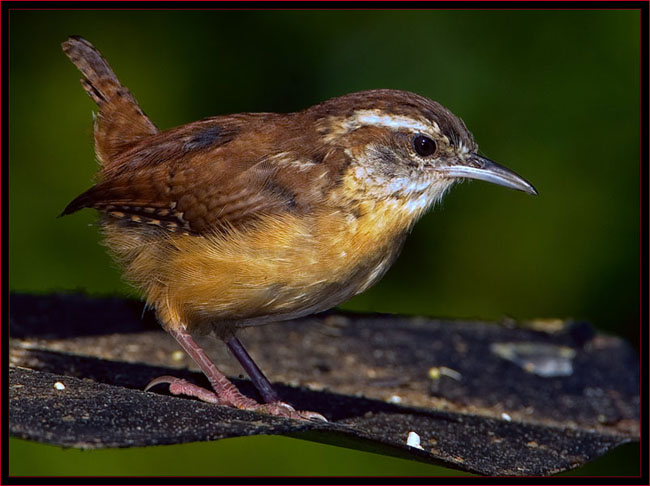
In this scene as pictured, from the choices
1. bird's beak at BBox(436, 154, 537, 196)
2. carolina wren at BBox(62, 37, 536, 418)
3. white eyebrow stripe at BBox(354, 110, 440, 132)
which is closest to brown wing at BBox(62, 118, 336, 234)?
carolina wren at BBox(62, 37, 536, 418)

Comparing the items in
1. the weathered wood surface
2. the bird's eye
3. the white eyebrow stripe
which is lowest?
the weathered wood surface

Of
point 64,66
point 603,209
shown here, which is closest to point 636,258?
point 603,209

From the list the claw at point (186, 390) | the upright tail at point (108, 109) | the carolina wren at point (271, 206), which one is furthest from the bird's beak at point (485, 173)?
the upright tail at point (108, 109)

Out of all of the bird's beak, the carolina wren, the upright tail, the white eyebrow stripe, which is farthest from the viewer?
the upright tail

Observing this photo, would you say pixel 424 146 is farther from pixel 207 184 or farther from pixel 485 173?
pixel 207 184

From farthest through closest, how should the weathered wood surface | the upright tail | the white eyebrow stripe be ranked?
the upright tail → the white eyebrow stripe → the weathered wood surface

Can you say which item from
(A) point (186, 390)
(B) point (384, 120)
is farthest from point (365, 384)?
(B) point (384, 120)

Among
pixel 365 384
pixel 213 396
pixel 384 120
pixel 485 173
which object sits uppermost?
pixel 384 120

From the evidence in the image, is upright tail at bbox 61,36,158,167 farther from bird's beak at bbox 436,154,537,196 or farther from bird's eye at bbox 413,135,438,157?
bird's beak at bbox 436,154,537,196
